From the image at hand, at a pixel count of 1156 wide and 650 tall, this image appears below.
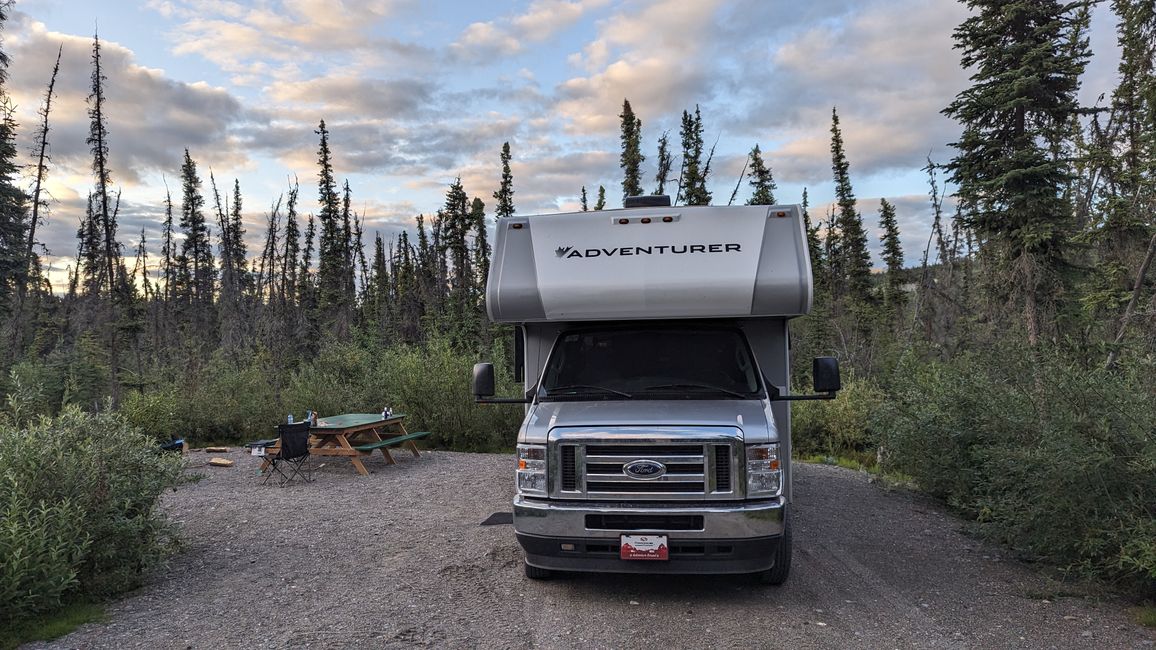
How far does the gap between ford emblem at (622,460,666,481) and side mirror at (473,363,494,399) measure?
176cm

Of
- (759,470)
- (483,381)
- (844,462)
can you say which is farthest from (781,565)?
(844,462)

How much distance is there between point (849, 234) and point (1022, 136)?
33.1 meters

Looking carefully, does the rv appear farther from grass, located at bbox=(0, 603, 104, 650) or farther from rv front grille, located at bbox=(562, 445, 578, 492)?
grass, located at bbox=(0, 603, 104, 650)

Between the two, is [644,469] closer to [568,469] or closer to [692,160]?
[568,469]

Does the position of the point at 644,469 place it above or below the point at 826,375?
below

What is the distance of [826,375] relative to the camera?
5793 millimetres

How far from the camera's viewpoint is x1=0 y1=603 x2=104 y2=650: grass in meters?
4.45

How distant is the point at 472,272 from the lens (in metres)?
47.6

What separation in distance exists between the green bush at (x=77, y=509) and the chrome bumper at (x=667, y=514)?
3.17 m

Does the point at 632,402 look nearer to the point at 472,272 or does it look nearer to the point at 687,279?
the point at 687,279

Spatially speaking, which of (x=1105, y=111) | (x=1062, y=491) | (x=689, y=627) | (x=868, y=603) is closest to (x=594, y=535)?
(x=689, y=627)

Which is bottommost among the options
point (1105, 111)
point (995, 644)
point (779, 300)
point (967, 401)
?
point (995, 644)

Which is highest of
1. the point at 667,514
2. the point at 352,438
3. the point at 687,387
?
the point at 687,387

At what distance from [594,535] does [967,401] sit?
16.9ft
